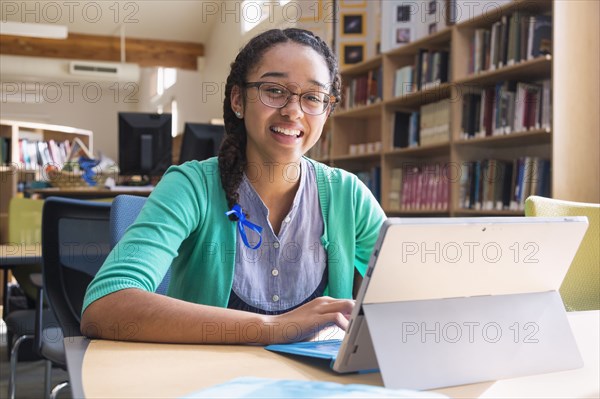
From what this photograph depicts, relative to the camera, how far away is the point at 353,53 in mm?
4945

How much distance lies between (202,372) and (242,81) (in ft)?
2.61

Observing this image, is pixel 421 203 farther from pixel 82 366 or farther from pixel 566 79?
pixel 82 366

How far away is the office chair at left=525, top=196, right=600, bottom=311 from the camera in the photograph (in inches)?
69.6

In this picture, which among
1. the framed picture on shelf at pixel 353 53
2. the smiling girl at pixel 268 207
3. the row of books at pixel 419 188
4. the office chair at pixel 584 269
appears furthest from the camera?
the framed picture on shelf at pixel 353 53

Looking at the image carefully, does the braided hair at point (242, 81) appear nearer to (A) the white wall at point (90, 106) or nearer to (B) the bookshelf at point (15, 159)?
(B) the bookshelf at point (15, 159)

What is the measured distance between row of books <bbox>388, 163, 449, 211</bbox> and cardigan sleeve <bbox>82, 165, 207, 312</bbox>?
2.84m

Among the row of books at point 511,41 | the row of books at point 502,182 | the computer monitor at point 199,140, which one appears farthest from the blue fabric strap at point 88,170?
the row of books at point 511,41

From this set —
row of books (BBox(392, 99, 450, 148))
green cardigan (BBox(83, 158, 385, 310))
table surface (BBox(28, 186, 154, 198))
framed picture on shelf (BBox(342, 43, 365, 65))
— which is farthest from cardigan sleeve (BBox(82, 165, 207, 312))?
framed picture on shelf (BBox(342, 43, 365, 65))

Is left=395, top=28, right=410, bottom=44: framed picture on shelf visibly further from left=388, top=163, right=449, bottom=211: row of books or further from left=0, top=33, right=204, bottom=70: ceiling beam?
left=0, top=33, right=204, bottom=70: ceiling beam

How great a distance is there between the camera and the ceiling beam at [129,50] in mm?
9820

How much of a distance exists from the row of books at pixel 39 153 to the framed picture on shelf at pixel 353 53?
2.90 metres

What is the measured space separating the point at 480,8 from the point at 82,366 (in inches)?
133

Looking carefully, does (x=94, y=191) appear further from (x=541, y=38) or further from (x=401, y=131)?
(x=541, y=38)

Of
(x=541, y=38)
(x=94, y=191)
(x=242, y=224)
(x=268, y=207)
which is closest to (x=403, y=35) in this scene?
(x=541, y=38)
